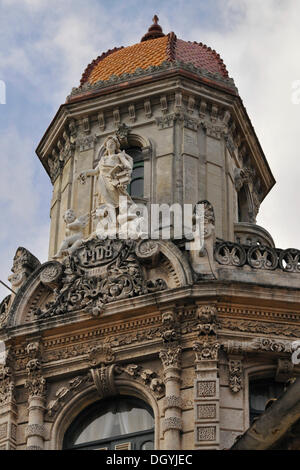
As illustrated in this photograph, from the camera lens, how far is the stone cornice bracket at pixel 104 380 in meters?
30.2

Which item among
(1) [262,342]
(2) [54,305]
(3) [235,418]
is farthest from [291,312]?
(2) [54,305]

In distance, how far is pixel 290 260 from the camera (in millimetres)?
31406

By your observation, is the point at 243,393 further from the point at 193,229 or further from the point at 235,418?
the point at 193,229

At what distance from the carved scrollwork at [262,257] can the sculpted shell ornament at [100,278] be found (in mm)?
2145

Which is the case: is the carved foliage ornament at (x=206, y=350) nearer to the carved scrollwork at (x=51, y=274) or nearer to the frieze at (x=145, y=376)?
the frieze at (x=145, y=376)

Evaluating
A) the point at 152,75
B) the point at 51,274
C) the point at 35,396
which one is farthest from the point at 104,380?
the point at 152,75

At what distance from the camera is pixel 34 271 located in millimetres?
32156

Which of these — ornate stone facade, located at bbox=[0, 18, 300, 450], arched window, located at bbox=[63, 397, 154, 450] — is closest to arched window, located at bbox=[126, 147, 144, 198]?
ornate stone facade, located at bbox=[0, 18, 300, 450]

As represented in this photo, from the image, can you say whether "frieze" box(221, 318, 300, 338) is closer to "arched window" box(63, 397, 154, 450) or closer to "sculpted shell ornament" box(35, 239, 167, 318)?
"sculpted shell ornament" box(35, 239, 167, 318)

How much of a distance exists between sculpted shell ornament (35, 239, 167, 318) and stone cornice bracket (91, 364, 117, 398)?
125 centimetres

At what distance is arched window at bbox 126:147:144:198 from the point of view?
34.5 m

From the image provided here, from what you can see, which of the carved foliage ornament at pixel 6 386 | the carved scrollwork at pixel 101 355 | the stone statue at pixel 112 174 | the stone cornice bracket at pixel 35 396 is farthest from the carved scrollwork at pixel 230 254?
the carved foliage ornament at pixel 6 386

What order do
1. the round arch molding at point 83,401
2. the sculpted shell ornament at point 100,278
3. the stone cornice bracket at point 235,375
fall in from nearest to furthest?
the stone cornice bracket at point 235,375, the round arch molding at point 83,401, the sculpted shell ornament at point 100,278

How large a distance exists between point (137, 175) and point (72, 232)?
8.63 ft
